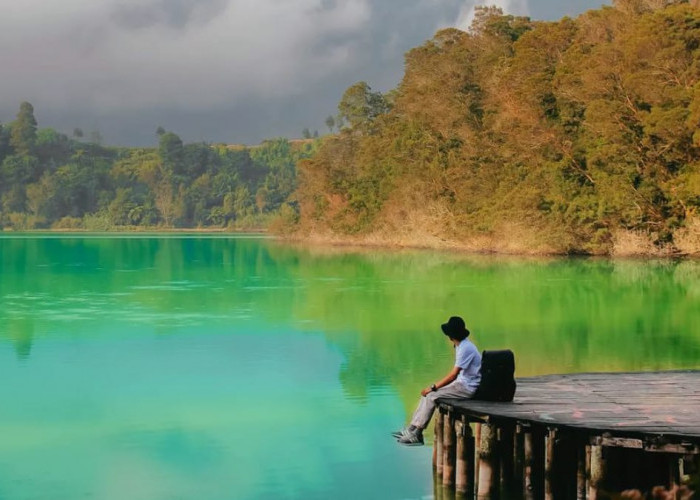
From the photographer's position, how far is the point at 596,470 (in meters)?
8.73

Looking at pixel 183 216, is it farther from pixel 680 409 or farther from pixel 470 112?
pixel 680 409

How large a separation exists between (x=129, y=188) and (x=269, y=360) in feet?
427

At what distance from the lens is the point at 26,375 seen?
18.1 m

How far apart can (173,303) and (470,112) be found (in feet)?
111

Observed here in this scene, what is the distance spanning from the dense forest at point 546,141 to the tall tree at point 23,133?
88663mm

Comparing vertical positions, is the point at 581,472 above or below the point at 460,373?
below

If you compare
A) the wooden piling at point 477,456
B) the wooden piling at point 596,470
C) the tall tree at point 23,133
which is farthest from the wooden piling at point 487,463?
the tall tree at point 23,133

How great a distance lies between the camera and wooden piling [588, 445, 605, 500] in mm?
8703

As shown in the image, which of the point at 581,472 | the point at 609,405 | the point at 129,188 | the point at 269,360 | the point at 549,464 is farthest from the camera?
the point at 129,188

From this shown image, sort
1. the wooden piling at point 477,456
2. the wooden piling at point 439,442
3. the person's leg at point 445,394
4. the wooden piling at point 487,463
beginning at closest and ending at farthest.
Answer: the wooden piling at point 487,463 → the wooden piling at point 477,456 → the person's leg at point 445,394 → the wooden piling at point 439,442

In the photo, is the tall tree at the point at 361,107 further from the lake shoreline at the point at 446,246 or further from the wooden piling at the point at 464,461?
the wooden piling at the point at 464,461

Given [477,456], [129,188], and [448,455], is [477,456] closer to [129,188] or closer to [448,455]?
[448,455]

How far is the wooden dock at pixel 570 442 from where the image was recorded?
344 inches

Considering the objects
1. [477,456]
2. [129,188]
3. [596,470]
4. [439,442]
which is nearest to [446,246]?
[439,442]
